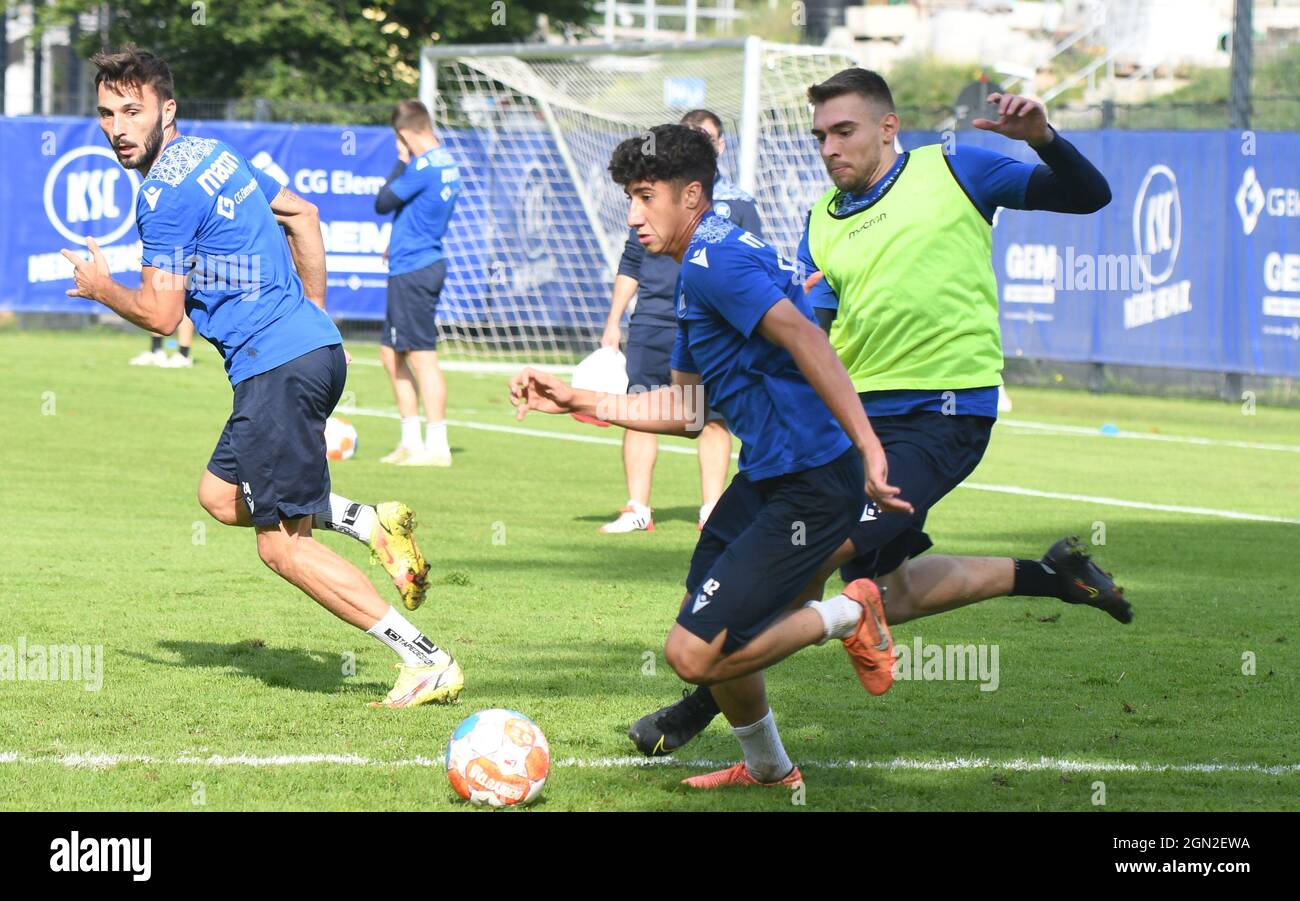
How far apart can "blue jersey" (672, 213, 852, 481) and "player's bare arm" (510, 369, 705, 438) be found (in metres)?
0.19

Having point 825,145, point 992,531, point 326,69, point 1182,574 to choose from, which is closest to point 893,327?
point 825,145

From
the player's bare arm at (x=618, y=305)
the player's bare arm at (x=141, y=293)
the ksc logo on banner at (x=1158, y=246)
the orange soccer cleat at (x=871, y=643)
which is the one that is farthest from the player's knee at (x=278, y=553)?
the ksc logo on banner at (x=1158, y=246)

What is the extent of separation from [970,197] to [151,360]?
15556mm

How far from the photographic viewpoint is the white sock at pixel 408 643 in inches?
251

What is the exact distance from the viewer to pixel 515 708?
6379 mm

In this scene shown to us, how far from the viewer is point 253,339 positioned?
6.45 metres

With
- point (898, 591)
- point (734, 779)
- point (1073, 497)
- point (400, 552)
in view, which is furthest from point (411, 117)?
point (734, 779)

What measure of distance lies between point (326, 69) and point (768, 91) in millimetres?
13755

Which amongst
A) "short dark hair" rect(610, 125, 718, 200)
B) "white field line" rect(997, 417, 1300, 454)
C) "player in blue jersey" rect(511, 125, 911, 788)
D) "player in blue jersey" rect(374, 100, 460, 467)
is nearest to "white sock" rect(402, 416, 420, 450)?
"player in blue jersey" rect(374, 100, 460, 467)

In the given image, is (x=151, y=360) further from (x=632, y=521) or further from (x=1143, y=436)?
(x=632, y=521)

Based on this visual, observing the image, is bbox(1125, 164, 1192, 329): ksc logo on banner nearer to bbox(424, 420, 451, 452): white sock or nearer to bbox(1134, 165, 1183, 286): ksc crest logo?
bbox(1134, 165, 1183, 286): ksc crest logo

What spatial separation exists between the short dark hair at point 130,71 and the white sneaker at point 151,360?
13.9 m

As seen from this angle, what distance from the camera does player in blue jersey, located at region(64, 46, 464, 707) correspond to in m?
6.35

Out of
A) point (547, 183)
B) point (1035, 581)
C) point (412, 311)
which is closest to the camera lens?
point (1035, 581)
